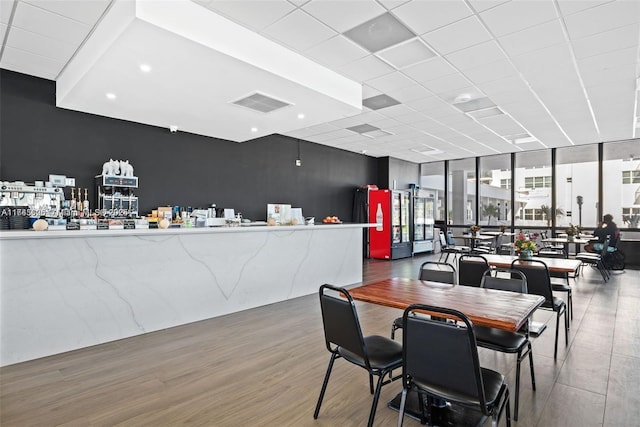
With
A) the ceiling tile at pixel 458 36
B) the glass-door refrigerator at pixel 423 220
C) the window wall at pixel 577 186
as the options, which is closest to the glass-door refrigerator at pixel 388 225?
the glass-door refrigerator at pixel 423 220

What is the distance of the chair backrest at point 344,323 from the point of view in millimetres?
1962

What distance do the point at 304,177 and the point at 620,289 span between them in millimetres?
6417

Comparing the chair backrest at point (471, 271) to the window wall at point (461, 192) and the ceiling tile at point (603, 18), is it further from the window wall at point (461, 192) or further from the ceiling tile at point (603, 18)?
the window wall at point (461, 192)

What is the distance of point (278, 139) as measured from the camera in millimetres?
7961

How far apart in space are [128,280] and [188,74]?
2264 mm

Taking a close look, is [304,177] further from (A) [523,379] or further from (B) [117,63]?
(A) [523,379]

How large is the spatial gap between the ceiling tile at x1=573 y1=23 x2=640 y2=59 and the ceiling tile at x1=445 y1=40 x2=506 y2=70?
772 mm

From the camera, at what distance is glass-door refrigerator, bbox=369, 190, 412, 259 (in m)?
9.82

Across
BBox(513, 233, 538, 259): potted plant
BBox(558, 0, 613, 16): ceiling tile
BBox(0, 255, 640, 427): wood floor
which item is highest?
BBox(558, 0, 613, 16): ceiling tile

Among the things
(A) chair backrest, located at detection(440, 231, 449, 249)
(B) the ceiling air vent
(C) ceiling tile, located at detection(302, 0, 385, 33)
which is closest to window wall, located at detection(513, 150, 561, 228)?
Answer: (A) chair backrest, located at detection(440, 231, 449, 249)

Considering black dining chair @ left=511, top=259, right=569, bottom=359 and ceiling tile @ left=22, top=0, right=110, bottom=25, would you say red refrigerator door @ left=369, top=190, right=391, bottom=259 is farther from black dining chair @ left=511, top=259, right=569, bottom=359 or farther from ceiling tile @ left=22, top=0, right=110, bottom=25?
ceiling tile @ left=22, top=0, right=110, bottom=25

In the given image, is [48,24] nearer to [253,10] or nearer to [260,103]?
[253,10]

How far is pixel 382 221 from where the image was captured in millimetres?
9844

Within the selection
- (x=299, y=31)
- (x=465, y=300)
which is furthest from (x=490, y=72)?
(x=465, y=300)
